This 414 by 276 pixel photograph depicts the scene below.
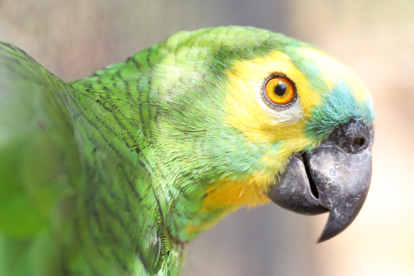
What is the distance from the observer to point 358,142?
2.65 feet

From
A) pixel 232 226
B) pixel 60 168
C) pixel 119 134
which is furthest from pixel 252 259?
pixel 60 168

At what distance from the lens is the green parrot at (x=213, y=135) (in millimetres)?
675

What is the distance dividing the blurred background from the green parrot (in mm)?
230

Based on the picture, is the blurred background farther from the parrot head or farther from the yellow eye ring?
the yellow eye ring

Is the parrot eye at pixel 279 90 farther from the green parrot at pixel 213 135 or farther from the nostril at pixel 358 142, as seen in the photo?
the nostril at pixel 358 142

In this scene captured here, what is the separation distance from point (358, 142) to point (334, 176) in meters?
0.10

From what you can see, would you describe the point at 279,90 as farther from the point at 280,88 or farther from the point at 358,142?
the point at 358,142

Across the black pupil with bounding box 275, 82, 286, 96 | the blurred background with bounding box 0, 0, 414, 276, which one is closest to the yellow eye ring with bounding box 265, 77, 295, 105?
the black pupil with bounding box 275, 82, 286, 96

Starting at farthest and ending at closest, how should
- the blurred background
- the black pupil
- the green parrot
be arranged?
the blurred background < the black pupil < the green parrot

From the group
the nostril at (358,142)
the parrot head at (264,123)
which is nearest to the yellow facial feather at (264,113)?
the parrot head at (264,123)

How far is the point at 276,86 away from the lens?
78cm

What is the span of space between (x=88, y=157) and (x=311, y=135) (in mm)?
493

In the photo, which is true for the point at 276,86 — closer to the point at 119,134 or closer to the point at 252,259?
the point at 119,134

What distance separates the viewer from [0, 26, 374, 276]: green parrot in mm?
675
